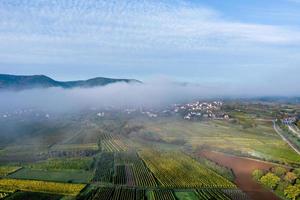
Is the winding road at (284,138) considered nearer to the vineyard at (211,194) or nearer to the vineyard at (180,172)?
the vineyard at (180,172)

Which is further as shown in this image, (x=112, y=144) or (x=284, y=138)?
(x=284, y=138)

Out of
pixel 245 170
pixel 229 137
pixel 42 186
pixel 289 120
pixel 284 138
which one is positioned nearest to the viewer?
pixel 42 186

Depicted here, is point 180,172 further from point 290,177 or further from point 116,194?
point 290,177

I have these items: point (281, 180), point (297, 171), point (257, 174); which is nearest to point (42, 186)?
point (257, 174)

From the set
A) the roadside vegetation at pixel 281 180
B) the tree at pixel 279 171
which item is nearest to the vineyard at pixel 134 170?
the roadside vegetation at pixel 281 180

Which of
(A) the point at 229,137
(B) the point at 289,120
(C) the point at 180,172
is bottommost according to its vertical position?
(C) the point at 180,172

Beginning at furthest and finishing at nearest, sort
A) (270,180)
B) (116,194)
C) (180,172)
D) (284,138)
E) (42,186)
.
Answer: (284,138) → (180,172) → (270,180) → (42,186) → (116,194)

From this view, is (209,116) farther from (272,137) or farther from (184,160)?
(184,160)

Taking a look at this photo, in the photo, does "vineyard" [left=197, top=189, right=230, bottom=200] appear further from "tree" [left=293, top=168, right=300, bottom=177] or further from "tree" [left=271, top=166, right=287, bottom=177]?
"tree" [left=293, top=168, right=300, bottom=177]
